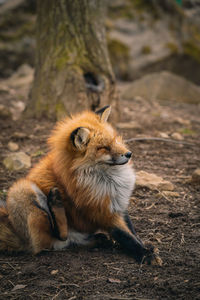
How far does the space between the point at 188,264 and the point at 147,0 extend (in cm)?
1208

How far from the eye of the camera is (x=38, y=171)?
3.49 metres

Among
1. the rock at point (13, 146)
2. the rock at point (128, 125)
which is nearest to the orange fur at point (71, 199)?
the rock at point (13, 146)

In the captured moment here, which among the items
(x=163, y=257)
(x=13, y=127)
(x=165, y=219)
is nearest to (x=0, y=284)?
(x=163, y=257)

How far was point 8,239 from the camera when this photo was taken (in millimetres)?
3209

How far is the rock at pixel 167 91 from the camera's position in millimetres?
10180

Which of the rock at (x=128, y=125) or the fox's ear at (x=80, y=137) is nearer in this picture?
the fox's ear at (x=80, y=137)

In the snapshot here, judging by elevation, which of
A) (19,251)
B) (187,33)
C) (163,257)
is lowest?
(187,33)

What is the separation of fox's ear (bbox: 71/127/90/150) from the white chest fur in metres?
0.24

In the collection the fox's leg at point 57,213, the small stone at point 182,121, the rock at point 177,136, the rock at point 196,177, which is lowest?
the small stone at point 182,121

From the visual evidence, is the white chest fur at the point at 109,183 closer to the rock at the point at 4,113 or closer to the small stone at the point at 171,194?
the small stone at the point at 171,194

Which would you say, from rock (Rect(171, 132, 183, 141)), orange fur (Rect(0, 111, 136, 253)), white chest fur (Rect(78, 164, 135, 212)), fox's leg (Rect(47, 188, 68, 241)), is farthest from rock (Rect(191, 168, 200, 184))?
fox's leg (Rect(47, 188, 68, 241))

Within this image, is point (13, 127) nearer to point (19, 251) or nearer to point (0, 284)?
point (19, 251)

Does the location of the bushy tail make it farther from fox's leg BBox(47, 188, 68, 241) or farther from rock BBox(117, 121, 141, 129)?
rock BBox(117, 121, 141, 129)

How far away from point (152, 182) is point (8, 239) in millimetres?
2167
